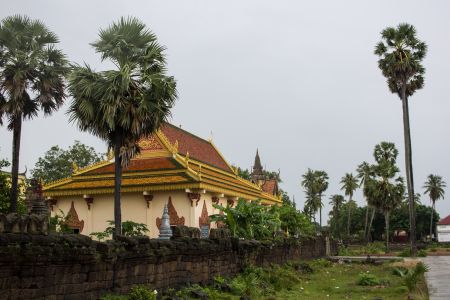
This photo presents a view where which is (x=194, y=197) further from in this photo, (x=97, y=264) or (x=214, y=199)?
(x=97, y=264)

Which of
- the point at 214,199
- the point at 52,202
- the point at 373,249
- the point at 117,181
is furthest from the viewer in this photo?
the point at 373,249

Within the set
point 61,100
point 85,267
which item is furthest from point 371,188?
point 85,267

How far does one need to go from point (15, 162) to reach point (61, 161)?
30.6m

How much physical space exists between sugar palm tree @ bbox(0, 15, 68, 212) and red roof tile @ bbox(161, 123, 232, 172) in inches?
311

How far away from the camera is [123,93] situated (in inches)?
749

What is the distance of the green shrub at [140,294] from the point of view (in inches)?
386

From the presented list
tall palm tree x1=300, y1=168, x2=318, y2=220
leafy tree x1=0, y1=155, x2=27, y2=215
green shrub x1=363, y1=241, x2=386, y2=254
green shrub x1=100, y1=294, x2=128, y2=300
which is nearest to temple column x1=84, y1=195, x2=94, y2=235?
leafy tree x1=0, y1=155, x2=27, y2=215

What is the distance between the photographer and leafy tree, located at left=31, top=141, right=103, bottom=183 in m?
50.2

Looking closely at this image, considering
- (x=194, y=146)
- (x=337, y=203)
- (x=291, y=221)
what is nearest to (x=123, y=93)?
(x=194, y=146)

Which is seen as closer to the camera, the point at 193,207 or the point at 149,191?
the point at 193,207

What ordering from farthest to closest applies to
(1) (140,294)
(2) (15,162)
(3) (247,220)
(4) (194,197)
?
(4) (194,197) < (3) (247,220) < (2) (15,162) < (1) (140,294)

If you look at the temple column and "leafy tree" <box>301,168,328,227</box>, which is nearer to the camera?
the temple column

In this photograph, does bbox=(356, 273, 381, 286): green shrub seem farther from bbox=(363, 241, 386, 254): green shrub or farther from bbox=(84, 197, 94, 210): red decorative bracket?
bbox=(363, 241, 386, 254): green shrub

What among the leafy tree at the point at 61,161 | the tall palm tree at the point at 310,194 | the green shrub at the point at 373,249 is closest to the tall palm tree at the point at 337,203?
the tall palm tree at the point at 310,194
